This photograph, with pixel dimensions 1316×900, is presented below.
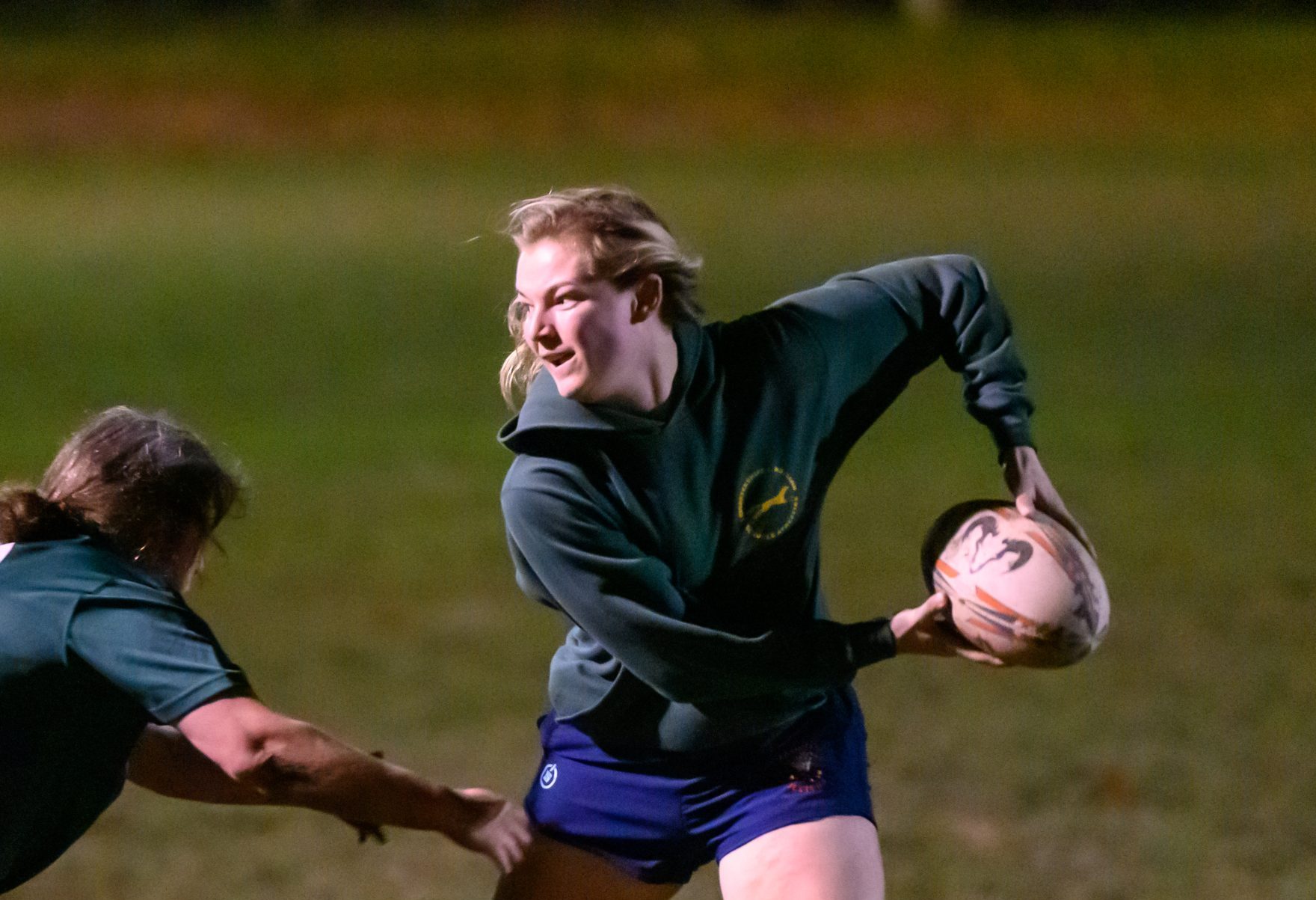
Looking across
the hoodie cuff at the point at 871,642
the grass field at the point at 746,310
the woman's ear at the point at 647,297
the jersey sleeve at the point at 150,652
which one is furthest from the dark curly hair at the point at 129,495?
the grass field at the point at 746,310

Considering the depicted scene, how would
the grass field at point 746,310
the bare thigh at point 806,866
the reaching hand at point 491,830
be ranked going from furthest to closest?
the grass field at point 746,310 → the bare thigh at point 806,866 → the reaching hand at point 491,830

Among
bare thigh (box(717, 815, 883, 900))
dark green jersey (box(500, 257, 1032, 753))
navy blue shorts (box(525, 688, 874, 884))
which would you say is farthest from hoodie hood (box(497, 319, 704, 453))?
bare thigh (box(717, 815, 883, 900))

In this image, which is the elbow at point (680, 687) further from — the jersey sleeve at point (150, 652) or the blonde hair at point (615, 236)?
the jersey sleeve at point (150, 652)

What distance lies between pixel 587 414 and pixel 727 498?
340 mm

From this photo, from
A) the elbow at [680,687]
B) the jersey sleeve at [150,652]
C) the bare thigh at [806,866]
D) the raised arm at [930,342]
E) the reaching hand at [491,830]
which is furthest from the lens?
the raised arm at [930,342]

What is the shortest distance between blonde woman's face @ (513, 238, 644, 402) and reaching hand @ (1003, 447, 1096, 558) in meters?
0.88

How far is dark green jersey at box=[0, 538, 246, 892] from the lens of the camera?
3.11 m

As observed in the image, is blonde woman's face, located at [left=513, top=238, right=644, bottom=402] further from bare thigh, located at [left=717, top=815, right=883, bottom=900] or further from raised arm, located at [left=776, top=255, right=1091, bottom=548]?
bare thigh, located at [left=717, top=815, right=883, bottom=900]

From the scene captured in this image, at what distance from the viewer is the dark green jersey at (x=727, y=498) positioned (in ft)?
11.6

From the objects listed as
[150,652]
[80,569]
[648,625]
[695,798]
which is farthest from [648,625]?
[80,569]

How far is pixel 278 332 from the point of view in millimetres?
16188

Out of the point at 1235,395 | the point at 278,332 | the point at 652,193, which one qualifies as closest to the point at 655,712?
the point at 1235,395

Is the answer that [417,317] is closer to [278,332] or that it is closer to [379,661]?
[278,332]

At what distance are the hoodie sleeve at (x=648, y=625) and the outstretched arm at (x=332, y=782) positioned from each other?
15.0 inches
